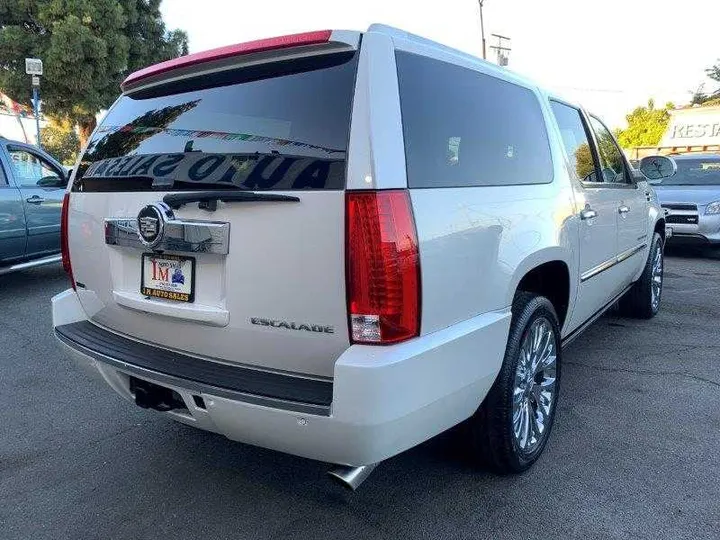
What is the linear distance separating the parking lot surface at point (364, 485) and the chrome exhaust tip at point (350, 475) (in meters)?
0.41

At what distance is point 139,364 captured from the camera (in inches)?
94.4

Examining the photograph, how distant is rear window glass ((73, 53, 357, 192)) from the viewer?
205 cm

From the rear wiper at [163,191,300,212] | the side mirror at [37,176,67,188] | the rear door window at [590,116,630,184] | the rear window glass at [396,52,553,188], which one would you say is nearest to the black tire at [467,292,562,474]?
the rear window glass at [396,52,553,188]

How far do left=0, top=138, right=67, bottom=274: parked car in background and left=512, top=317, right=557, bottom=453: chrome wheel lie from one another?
5.83 m

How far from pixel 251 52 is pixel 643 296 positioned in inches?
173

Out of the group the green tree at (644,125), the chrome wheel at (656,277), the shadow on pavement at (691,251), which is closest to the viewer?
the chrome wheel at (656,277)

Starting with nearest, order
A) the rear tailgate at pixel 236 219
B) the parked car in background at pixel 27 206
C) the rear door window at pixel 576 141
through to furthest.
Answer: the rear tailgate at pixel 236 219
the rear door window at pixel 576 141
the parked car in background at pixel 27 206

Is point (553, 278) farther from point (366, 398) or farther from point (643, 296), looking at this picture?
point (643, 296)

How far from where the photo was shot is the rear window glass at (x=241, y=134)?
80.8 inches

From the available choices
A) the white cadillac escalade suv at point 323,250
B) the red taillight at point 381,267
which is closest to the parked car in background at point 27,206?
the white cadillac escalade suv at point 323,250

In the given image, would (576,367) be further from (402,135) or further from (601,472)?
(402,135)

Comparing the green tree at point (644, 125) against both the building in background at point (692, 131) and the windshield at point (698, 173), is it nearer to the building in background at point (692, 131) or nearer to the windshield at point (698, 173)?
the building in background at point (692, 131)

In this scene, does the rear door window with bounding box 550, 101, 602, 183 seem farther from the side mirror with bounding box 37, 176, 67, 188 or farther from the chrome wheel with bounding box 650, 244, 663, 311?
the side mirror with bounding box 37, 176, 67, 188

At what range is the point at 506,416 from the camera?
2561mm
